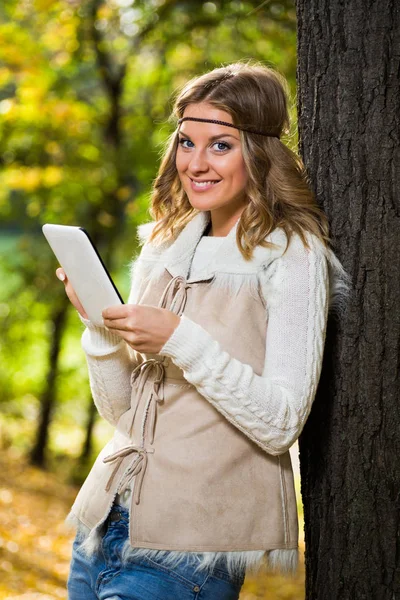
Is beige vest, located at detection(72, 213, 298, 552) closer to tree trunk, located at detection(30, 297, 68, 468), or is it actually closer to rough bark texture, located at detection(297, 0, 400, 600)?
rough bark texture, located at detection(297, 0, 400, 600)

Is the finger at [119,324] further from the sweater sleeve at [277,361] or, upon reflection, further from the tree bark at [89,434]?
the tree bark at [89,434]

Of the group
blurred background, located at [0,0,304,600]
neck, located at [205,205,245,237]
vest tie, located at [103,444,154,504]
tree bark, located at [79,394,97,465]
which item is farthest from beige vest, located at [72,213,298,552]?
tree bark, located at [79,394,97,465]

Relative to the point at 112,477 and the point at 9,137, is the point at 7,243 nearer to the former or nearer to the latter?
the point at 9,137

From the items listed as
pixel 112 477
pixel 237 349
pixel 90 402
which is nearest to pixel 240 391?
pixel 237 349

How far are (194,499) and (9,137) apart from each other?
6.41m

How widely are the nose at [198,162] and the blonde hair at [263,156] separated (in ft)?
0.36

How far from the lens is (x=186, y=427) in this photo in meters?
2.11

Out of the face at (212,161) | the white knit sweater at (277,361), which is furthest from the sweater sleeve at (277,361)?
the face at (212,161)

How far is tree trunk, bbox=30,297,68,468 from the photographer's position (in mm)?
8852

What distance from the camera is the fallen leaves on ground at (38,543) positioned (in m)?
5.56

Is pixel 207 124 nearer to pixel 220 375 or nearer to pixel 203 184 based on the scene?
pixel 203 184

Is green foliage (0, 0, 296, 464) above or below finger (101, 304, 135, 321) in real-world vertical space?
above

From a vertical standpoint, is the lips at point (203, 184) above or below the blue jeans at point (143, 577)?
above

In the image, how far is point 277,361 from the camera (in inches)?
79.4
